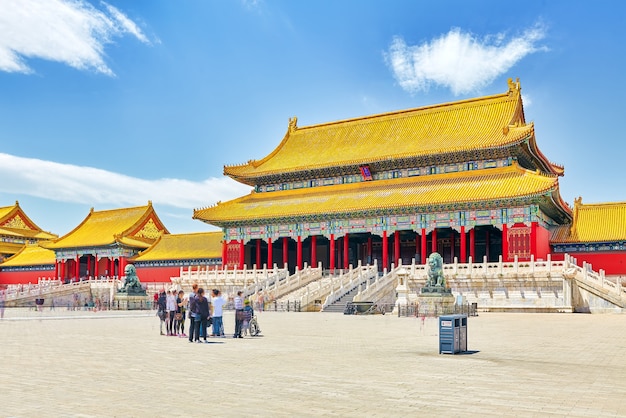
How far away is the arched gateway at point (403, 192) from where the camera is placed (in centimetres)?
4534

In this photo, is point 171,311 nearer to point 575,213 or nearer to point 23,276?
point 575,213

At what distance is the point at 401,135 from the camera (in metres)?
55.4

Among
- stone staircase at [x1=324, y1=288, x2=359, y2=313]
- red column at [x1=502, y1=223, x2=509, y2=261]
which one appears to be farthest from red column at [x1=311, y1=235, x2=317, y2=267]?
red column at [x1=502, y1=223, x2=509, y2=261]

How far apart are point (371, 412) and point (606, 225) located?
1669 inches

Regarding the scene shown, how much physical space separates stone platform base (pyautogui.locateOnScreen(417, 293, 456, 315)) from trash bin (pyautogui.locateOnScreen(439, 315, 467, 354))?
15.2 meters

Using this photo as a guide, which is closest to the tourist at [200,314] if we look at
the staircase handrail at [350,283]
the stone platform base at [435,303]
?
the stone platform base at [435,303]

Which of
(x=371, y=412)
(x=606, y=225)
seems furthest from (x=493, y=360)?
(x=606, y=225)

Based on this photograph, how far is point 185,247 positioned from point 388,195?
23626 mm

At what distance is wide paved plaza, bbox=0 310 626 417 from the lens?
855 cm

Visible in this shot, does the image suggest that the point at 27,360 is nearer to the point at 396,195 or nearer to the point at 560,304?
the point at 560,304

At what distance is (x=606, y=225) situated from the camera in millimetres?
46000

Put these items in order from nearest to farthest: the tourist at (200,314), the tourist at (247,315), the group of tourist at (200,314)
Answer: the tourist at (200,314), the group of tourist at (200,314), the tourist at (247,315)

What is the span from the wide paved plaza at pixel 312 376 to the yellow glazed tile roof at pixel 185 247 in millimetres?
42944

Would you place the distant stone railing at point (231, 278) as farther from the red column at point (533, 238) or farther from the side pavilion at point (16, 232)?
the side pavilion at point (16, 232)
